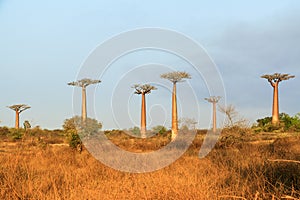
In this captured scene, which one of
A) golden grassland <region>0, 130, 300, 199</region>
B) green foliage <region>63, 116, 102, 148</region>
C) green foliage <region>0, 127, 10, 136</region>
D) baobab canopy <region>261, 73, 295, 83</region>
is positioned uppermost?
baobab canopy <region>261, 73, 295, 83</region>

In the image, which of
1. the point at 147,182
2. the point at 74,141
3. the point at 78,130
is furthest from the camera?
the point at 78,130

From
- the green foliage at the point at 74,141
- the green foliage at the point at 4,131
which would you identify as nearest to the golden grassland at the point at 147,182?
the green foliage at the point at 74,141

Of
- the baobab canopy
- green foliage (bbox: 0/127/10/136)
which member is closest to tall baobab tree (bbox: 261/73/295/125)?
the baobab canopy

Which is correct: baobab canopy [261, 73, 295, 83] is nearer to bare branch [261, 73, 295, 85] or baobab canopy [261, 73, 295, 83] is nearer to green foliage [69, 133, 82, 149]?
bare branch [261, 73, 295, 85]

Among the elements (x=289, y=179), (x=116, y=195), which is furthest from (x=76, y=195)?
(x=289, y=179)

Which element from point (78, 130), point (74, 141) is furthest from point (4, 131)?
point (74, 141)

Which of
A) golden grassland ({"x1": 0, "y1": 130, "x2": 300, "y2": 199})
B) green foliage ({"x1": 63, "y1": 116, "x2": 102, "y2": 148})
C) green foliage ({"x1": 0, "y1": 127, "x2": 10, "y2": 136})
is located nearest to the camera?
golden grassland ({"x1": 0, "y1": 130, "x2": 300, "y2": 199})

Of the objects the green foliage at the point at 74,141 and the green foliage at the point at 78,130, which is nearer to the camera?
the green foliage at the point at 74,141

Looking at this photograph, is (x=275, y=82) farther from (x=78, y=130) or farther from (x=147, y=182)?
(x=147, y=182)

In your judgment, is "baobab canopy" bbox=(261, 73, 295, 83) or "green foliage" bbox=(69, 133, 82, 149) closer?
"green foliage" bbox=(69, 133, 82, 149)

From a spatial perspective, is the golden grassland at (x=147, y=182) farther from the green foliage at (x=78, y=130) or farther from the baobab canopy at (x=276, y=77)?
the baobab canopy at (x=276, y=77)

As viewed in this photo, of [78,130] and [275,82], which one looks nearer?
[78,130]

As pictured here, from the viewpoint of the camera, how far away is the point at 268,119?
45.0 meters

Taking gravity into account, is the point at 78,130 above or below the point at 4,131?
above
